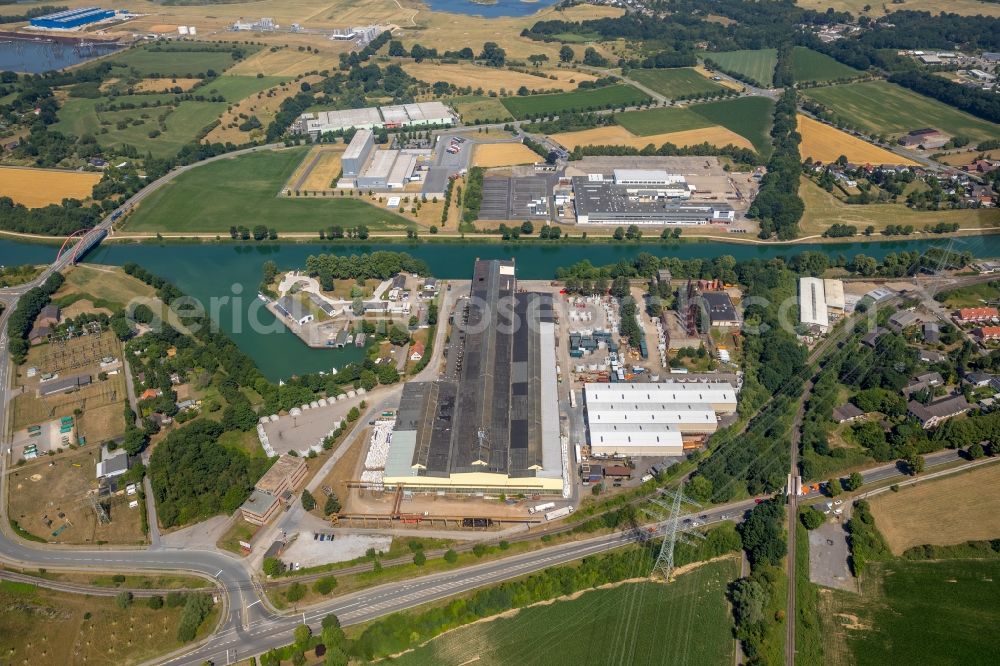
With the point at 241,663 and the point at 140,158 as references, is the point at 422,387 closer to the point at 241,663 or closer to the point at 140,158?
the point at 241,663

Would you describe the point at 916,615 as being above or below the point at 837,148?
below

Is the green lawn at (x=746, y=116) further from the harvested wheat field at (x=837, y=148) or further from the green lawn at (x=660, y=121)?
the harvested wheat field at (x=837, y=148)

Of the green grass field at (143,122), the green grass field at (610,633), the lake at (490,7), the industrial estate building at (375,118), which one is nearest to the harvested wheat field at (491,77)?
the industrial estate building at (375,118)

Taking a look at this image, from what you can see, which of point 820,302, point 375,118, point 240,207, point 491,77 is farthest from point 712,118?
point 240,207

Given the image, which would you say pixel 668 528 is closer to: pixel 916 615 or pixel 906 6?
pixel 916 615


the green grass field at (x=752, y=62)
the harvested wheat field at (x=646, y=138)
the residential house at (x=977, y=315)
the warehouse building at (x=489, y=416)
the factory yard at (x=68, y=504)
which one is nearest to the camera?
the factory yard at (x=68, y=504)
